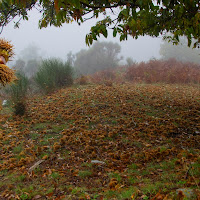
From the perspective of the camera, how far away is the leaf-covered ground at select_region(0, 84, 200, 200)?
2.11m

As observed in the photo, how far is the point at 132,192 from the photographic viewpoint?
1.89m

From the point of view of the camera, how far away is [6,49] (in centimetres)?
185

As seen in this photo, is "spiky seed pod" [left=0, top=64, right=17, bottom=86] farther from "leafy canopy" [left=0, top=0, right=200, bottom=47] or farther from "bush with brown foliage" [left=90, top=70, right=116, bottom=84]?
"bush with brown foliage" [left=90, top=70, right=116, bottom=84]

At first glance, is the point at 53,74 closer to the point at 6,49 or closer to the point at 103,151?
the point at 103,151

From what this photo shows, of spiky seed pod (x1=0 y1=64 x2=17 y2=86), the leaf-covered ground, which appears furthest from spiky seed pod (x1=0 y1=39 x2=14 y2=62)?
the leaf-covered ground

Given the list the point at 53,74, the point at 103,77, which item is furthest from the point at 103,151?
the point at 103,77

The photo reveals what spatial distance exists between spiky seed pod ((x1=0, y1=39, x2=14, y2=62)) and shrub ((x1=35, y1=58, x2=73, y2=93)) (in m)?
6.73

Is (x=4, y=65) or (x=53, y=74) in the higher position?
(x=53, y=74)

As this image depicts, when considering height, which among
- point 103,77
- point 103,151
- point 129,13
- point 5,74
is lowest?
point 103,151

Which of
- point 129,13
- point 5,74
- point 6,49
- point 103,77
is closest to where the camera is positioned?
point 5,74

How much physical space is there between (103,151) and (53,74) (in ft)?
22.3

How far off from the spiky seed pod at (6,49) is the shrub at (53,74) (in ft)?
22.1

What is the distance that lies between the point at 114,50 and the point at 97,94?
2902 cm

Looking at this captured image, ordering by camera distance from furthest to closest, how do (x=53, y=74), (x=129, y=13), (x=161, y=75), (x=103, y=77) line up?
(x=103, y=77), (x=161, y=75), (x=53, y=74), (x=129, y=13)
